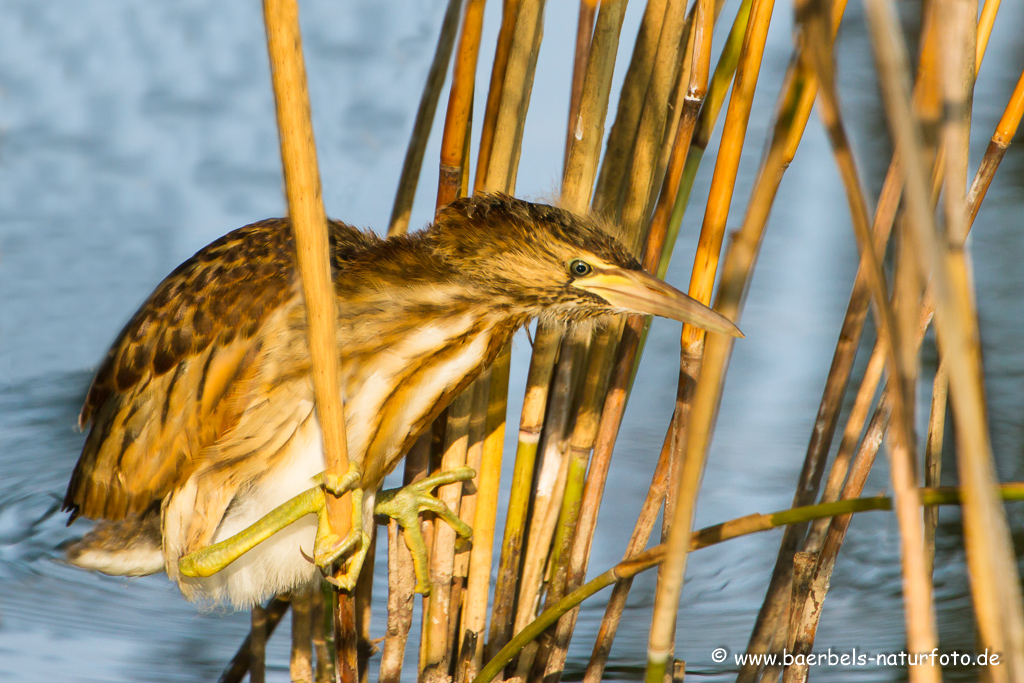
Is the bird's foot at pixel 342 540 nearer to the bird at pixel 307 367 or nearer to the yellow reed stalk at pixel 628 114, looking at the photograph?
the bird at pixel 307 367

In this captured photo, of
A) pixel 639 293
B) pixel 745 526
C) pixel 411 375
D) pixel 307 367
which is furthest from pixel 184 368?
pixel 745 526

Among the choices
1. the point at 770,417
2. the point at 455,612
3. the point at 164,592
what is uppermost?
the point at 770,417

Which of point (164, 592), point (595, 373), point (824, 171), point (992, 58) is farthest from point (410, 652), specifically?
point (992, 58)

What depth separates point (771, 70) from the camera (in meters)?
3.92

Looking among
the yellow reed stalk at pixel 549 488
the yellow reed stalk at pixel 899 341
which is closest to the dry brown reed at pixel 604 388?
the yellow reed stalk at pixel 549 488

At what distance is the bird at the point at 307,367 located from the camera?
1.15 metres

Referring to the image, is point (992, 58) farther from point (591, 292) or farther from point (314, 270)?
point (314, 270)

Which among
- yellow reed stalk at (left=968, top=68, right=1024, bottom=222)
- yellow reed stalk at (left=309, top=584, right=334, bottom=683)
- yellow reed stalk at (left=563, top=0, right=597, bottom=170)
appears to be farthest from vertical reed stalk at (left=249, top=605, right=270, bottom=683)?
yellow reed stalk at (left=968, top=68, right=1024, bottom=222)

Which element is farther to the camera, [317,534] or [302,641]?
[302,641]

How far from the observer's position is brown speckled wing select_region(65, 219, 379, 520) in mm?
1268

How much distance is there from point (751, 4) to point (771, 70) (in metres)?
3.16

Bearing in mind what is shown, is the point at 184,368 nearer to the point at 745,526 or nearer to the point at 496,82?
the point at 496,82

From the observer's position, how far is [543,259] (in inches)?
46.1

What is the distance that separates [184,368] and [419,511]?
0.40 meters
